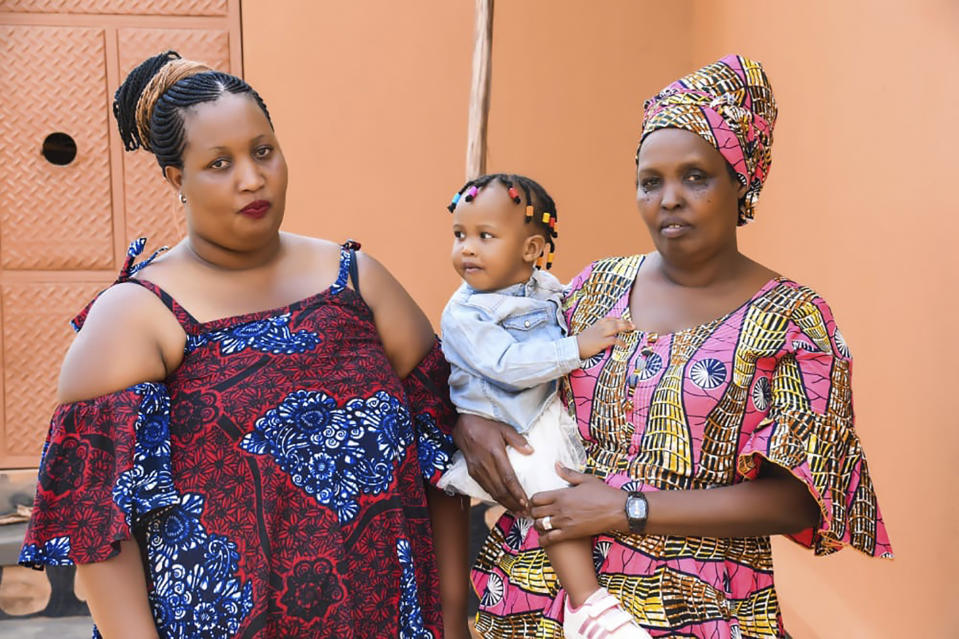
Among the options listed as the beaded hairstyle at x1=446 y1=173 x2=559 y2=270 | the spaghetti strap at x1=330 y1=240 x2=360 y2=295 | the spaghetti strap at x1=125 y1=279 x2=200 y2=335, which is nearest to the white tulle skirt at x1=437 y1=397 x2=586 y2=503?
the beaded hairstyle at x1=446 y1=173 x2=559 y2=270

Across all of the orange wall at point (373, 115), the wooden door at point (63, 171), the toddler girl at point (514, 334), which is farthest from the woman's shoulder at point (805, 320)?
the wooden door at point (63, 171)

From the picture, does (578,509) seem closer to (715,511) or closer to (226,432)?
(715,511)

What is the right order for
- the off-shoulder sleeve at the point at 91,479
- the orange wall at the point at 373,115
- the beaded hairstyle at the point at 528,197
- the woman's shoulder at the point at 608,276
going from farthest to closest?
the orange wall at the point at 373,115 < the beaded hairstyle at the point at 528,197 < the woman's shoulder at the point at 608,276 < the off-shoulder sleeve at the point at 91,479

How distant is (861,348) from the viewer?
10.7 feet

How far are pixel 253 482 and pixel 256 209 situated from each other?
22.8 inches

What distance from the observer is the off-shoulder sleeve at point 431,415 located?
2.38 meters

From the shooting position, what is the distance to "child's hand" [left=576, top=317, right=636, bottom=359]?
7.22 ft

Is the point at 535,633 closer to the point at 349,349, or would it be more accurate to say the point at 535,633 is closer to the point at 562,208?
the point at 349,349

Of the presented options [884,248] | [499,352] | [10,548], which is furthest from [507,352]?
[10,548]

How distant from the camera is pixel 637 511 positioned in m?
2.03

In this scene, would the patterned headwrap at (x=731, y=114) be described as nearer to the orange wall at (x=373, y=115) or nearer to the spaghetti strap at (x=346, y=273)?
the spaghetti strap at (x=346, y=273)

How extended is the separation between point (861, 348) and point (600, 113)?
226 cm

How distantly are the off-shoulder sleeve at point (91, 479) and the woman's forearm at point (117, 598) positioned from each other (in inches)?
1.5

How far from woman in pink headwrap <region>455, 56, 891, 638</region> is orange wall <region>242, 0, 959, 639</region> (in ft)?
2.68
